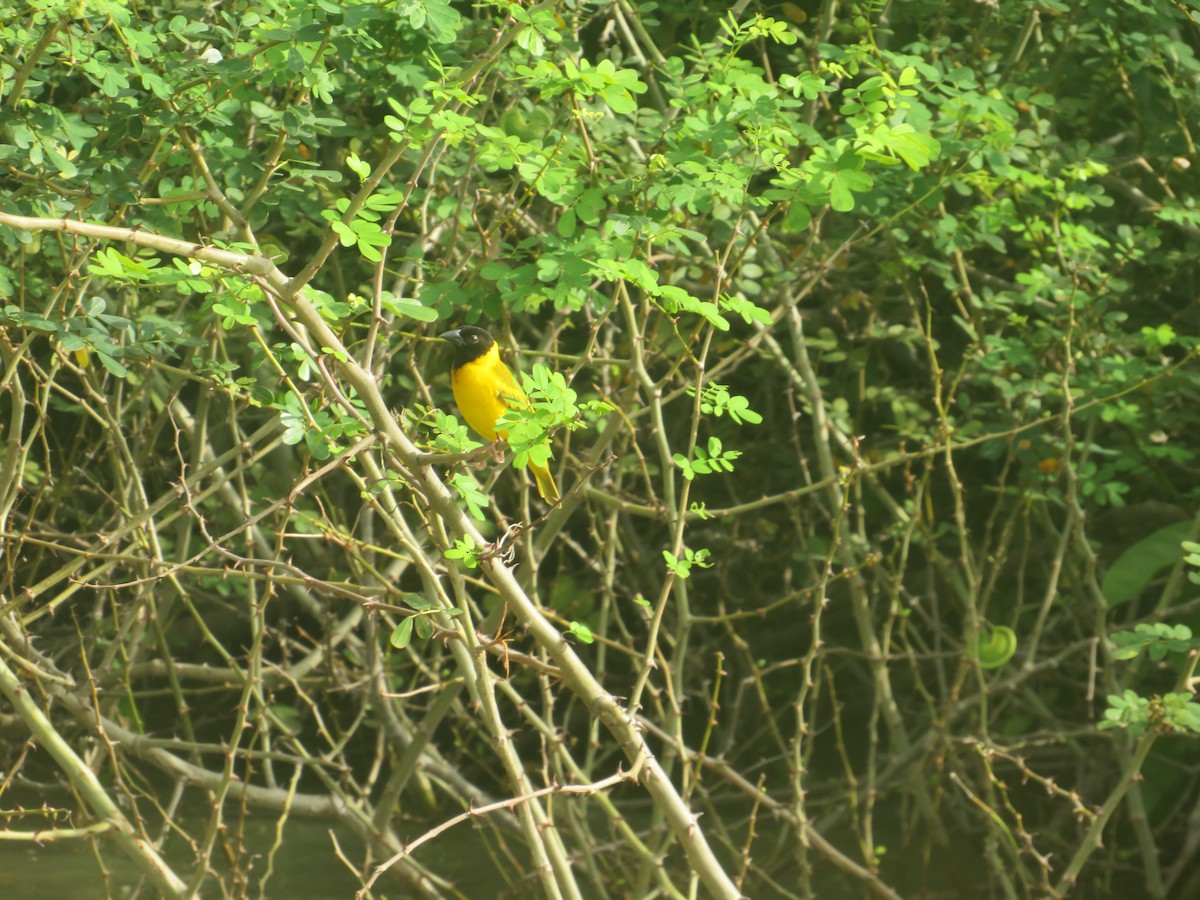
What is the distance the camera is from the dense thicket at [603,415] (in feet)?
9.38

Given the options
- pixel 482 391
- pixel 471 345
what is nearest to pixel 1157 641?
pixel 482 391

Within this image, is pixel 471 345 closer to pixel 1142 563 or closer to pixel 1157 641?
pixel 1157 641

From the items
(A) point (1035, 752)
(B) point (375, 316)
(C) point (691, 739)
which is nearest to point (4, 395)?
(B) point (375, 316)

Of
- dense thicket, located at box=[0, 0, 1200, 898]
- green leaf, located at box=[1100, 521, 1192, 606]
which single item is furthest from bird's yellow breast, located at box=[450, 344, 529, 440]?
green leaf, located at box=[1100, 521, 1192, 606]

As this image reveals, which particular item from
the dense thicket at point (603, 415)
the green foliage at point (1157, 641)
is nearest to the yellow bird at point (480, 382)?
the dense thicket at point (603, 415)

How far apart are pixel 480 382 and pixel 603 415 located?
23.9 inches

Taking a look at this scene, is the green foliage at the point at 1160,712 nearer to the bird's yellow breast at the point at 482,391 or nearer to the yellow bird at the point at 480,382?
the yellow bird at the point at 480,382

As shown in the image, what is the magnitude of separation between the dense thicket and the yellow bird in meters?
0.12

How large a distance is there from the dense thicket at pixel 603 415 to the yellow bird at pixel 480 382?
0.12 meters

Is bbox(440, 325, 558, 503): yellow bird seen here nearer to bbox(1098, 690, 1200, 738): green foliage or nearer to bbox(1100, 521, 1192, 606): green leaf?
bbox(1098, 690, 1200, 738): green foliage

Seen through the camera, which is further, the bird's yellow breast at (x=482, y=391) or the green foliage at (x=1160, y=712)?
the bird's yellow breast at (x=482, y=391)

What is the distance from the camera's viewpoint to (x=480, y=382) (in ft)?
12.9

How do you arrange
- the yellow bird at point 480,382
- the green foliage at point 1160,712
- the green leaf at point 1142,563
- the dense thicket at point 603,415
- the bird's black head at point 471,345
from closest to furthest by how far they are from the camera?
the dense thicket at point 603,415
the green foliage at point 1160,712
the yellow bird at point 480,382
the bird's black head at point 471,345
the green leaf at point 1142,563

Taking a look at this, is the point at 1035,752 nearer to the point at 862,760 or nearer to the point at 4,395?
the point at 862,760
